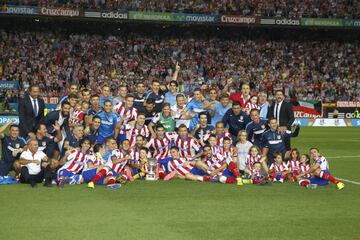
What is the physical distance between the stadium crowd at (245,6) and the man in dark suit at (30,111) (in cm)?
2683

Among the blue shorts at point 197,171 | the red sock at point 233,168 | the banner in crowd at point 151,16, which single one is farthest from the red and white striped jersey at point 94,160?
the banner in crowd at point 151,16

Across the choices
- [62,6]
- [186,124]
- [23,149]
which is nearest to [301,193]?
[186,124]

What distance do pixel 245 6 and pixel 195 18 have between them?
4209 mm

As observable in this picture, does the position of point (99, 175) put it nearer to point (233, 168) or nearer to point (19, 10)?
point (233, 168)

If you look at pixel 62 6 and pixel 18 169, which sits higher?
pixel 62 6

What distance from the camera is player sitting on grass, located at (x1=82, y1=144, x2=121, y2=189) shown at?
1114 centimetres

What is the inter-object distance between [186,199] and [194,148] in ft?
9.58

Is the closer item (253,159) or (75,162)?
(75,162)

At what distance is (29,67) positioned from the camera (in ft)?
119

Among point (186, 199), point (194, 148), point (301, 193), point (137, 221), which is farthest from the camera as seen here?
point (194, 148)

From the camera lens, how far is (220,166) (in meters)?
12.2

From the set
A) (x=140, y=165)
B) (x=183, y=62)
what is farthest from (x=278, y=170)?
(x=183, y=62)

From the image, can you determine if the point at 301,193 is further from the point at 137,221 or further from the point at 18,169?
the point at 18,169

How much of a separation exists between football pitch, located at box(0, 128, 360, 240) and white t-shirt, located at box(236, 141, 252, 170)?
1259 mm
